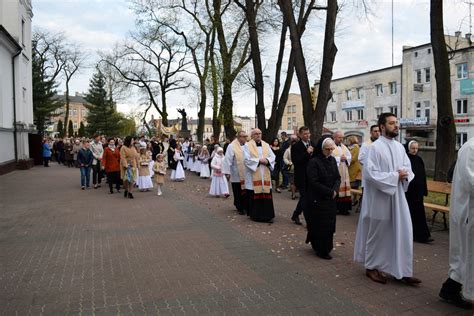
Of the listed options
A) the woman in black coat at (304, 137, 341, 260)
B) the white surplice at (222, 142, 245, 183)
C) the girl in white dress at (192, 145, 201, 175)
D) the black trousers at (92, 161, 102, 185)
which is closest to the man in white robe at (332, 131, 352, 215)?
the white surplice at (222, 142, 245, 183)

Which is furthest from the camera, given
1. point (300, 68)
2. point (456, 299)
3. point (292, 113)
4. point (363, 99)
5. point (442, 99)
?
point (292, 113)

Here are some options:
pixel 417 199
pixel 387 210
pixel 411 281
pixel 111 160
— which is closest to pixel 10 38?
pixel 111 160

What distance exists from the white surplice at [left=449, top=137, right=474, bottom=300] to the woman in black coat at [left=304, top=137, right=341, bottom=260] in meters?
2.05

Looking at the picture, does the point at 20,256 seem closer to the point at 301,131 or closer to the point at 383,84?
the point at 301,131

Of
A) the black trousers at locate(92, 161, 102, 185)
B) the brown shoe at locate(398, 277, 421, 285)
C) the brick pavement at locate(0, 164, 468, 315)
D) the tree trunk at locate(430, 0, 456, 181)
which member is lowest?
the brick pavement at locate(0, 164, 468, 315)

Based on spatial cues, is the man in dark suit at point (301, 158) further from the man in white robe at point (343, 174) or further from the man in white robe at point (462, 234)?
the man in white robe at point (462, 234)

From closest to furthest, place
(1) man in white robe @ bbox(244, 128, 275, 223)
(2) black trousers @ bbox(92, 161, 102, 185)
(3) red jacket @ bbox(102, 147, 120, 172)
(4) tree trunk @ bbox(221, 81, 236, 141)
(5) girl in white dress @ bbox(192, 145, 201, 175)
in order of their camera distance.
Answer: (1) man in white robe @ bbox(244, 128, 275, 223), (3) red jacket @ bbox(102, 147, 120, 172), (2) black trousers @ bbox(92, 161, 102, 185), (4) tree trunk @ bbox(221, 81, 236, 141), (5) girl in white dress @ bbox(192, 145, 201, 175)

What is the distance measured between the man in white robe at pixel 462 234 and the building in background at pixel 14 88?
20729 mm

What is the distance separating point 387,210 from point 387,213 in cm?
4

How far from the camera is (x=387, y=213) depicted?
536 centimetres

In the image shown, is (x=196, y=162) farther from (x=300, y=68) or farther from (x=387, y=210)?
(x=387, y=210)

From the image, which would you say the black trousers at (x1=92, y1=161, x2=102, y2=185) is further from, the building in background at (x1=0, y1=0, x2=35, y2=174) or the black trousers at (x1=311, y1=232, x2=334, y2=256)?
the black trousers at (x1=311, y1=232, x2=334, y2=256)

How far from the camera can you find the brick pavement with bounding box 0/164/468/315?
15.4 feet

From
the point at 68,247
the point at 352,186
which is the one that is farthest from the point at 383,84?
the point at 68,247
